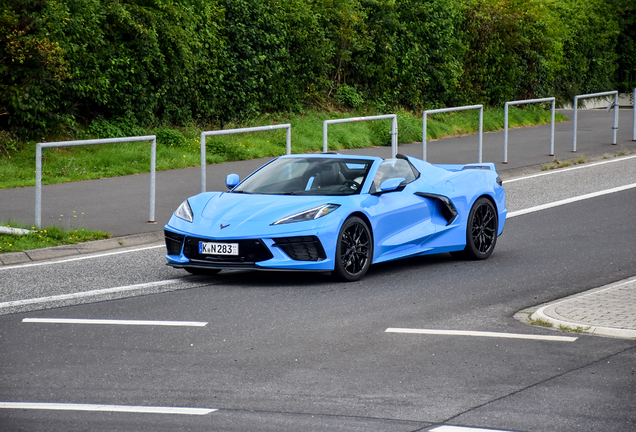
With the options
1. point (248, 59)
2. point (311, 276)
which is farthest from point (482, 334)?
point (248, 59)

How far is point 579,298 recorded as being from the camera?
29.4 ft

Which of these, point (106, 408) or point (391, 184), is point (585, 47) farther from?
point (106, 408)

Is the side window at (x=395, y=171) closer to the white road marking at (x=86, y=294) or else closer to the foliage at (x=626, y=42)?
the white road marking at (x=86, y=294)

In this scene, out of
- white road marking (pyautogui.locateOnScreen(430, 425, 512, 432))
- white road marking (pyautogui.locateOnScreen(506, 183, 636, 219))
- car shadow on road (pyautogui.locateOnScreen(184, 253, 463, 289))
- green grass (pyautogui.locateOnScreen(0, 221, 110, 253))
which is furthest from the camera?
white road marking (pyautogui.locateOnScreen(506, 183, 636, 219))

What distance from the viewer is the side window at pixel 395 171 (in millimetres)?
10711

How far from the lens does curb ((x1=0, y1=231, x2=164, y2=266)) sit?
1158 centimetres

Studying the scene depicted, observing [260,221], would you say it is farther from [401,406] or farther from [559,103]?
[559,103]

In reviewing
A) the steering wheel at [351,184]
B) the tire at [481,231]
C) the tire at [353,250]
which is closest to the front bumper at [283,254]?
the tire at [353,250]

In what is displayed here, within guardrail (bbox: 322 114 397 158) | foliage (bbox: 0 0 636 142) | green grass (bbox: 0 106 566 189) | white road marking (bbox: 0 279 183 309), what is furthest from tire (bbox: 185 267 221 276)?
foliage (bbox: 0 0 636 142)

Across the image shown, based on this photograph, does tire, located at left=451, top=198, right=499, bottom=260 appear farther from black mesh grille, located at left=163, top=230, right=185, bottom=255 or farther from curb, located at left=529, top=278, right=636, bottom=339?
black mesh grille, located at left=163, top=230, right=185, bottom=255

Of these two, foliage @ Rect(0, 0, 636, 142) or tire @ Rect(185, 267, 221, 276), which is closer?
tire @ Rect(185, 267, 221, 276)

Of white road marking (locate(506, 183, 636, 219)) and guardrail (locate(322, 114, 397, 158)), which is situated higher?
guardrail (locate(322, 114, 397, 158))

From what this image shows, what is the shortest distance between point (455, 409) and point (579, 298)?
3546 mm

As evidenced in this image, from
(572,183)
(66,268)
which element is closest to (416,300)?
(66,268)
